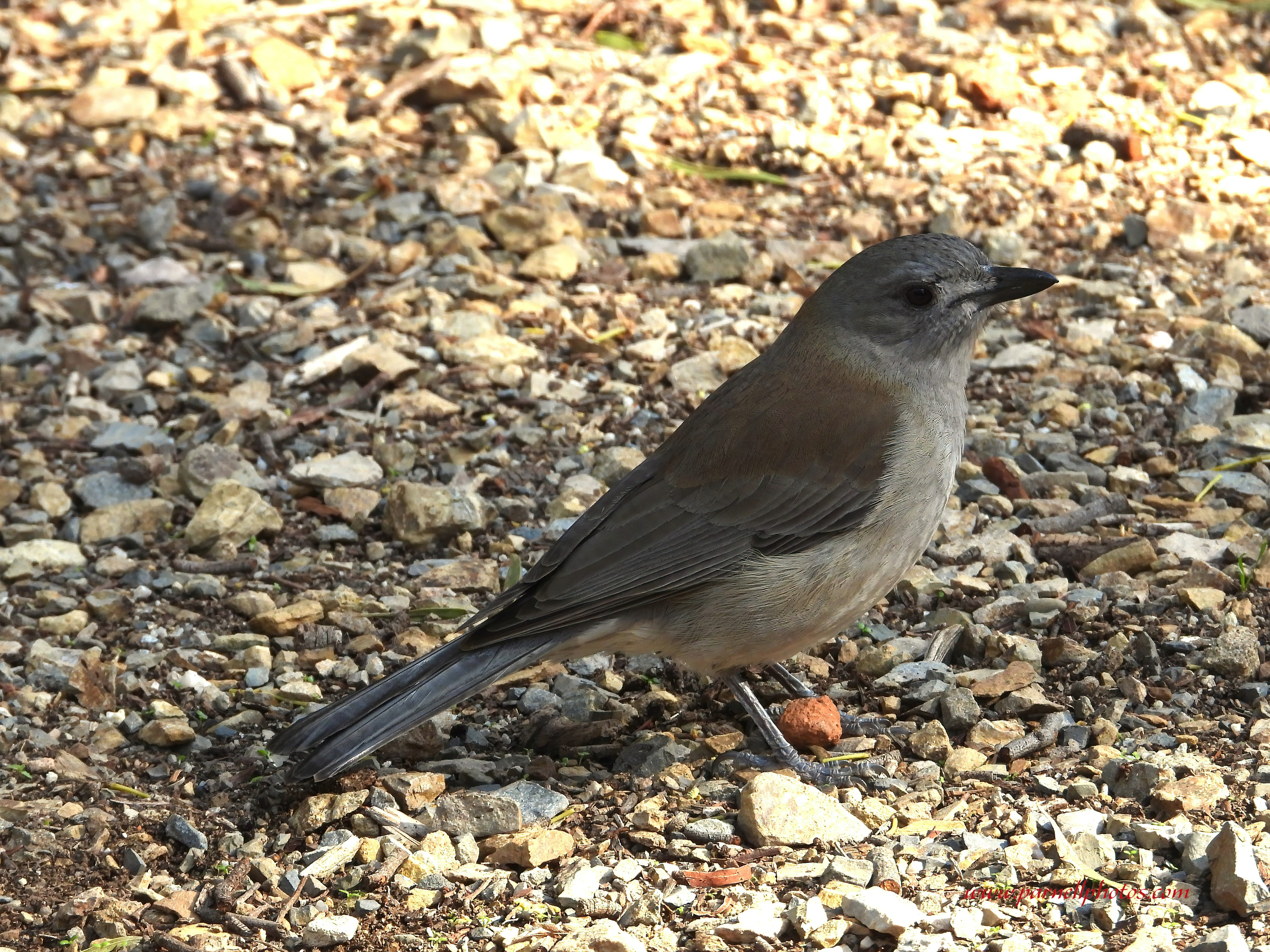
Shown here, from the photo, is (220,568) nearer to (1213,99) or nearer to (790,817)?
(790,817)

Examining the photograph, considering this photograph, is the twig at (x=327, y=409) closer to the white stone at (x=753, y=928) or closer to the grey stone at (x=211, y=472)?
the grey stone at (x=211, y=472)

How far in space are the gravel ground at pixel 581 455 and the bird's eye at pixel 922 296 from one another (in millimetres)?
1059

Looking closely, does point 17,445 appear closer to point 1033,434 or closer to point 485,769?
point 485,769

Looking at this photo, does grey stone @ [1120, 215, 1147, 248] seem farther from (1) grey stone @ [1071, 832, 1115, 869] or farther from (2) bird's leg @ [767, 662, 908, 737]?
(1) grey stone @ [1071, 832, 1115, 869]

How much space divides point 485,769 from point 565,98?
200 inches

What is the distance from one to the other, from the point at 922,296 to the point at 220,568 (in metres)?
2.76

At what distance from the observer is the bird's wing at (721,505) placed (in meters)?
5.02

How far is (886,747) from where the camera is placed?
16.5 ft

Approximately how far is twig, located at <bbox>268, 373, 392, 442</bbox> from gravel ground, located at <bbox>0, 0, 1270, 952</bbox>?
0.9 inches

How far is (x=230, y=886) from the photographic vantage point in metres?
4.46

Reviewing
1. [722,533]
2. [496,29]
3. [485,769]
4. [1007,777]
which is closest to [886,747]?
[1007,777]

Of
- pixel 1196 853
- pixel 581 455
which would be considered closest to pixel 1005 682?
pixel 1196 853

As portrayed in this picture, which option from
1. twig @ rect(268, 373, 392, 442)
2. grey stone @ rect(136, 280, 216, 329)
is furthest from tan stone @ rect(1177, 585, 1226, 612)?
grey stone @ rect(136, 280, 216, 329)

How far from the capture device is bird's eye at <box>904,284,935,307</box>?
17.7 ft
